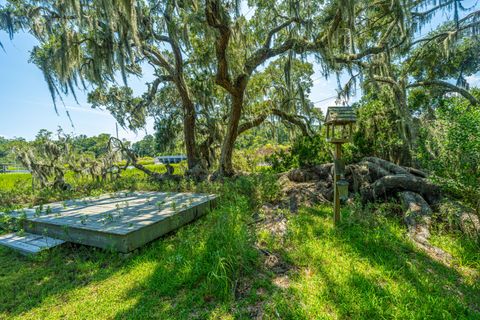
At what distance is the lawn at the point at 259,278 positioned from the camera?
183 cm

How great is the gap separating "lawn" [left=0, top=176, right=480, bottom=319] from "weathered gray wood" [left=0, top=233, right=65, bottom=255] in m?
0.12

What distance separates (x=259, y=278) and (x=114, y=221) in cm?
251

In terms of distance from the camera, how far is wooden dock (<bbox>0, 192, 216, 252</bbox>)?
310 centimetres

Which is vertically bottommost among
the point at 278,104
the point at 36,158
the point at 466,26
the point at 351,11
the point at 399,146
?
the point at 399,146

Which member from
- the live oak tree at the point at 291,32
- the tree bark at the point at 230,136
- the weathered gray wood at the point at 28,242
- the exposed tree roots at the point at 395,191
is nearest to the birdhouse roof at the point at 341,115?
the exposed tree roots at the point at 395,191

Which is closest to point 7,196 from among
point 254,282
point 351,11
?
point 254,282

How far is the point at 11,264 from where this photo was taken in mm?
3051

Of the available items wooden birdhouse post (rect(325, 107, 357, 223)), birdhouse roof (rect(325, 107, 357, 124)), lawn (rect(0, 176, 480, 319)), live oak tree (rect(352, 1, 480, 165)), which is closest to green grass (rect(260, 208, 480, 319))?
lawn (rect(0, 176, 480, 319))

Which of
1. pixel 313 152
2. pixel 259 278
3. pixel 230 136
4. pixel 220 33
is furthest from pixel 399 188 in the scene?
pixel 220 33

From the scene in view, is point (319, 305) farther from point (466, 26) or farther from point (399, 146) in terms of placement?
point (466, 26)

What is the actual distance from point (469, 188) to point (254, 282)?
2566mm

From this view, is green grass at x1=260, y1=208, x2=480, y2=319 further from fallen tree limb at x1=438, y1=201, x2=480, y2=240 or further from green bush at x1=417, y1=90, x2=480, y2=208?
green bush at x1=417, y1=90, x2=480, y2=208

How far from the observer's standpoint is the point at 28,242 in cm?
354

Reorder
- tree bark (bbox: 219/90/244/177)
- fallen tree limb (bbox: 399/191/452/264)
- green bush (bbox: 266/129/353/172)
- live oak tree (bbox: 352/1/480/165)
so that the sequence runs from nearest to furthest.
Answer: fallen tree limb (bbox: 399/191/452/264), live oak tree (bbox: 352/1/480/165), green bush (bbox: 266/129/353/172), tree bark (bbox: 219/90/244/177)
